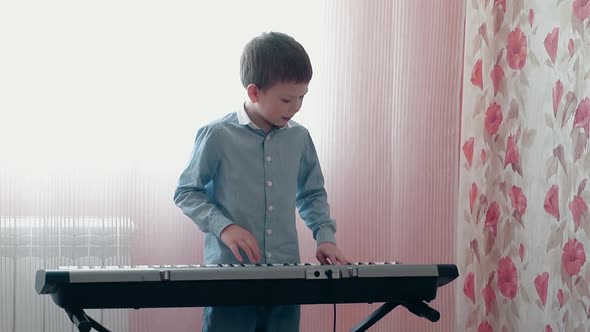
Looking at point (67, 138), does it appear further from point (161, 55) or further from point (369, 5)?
point (369, 5)

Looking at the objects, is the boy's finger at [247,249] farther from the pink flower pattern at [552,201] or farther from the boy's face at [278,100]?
the pink flower pattern at [552,201]

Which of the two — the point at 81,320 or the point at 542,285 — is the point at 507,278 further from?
the point at 81,320

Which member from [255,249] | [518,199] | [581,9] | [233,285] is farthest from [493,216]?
[233,285]

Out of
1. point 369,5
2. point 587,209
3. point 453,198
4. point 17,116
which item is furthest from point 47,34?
point 587,209

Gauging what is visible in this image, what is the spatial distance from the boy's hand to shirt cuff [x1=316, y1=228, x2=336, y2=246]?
0.02 metres

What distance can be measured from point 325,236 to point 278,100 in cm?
34

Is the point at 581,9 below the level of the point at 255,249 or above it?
above

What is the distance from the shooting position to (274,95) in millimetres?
1879

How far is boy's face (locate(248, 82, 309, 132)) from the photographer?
1.87m

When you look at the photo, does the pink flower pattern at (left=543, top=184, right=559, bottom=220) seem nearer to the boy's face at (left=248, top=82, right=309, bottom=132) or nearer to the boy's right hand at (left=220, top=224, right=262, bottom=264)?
the boy's face at (left=248, top=82, right=309, bottom=132)

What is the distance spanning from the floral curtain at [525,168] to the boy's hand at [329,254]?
0.68 metres

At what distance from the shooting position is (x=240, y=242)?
1.76 m

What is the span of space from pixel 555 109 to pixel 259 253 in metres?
0.96

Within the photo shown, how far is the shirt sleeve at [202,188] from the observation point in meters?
1.81
